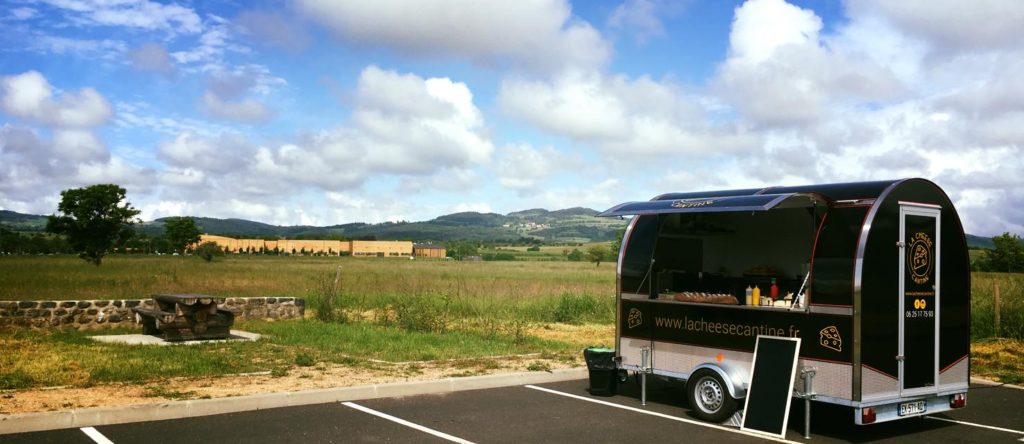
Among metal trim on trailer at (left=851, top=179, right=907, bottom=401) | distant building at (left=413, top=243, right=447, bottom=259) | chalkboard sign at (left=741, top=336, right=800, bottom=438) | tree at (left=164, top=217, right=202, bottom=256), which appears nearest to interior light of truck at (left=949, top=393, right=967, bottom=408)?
metal trim on trailer at (left=851, top=179, right=907, bottom=401)

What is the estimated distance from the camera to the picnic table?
1531 cm

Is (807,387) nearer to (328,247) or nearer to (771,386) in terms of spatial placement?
(771,386)

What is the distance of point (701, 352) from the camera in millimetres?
9555

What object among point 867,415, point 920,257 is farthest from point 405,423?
point 920,257

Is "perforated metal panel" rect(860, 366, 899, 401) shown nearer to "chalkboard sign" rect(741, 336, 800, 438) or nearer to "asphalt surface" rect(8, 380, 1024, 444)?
"asphalt surface" rect(8, 380, 1024, 444)

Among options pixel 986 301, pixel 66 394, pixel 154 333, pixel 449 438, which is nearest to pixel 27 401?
pixel 66 394

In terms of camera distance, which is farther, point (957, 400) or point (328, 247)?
point (328, 247)

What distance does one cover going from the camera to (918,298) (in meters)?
8.59

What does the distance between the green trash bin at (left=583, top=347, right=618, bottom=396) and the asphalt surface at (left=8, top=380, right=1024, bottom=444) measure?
0.55ft

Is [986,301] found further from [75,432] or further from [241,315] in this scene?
[75,432]

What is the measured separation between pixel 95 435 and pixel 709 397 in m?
6.63

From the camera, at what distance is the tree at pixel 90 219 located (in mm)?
48438

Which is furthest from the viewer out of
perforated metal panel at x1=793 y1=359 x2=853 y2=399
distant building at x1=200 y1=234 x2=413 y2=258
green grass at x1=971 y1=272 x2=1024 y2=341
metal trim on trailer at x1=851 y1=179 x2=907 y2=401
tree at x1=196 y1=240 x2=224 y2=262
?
distant building at x1=200 y1=234 x2=413 y2=258

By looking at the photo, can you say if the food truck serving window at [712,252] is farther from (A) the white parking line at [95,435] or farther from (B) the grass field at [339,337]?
(A) the white parking line at [95,435]
